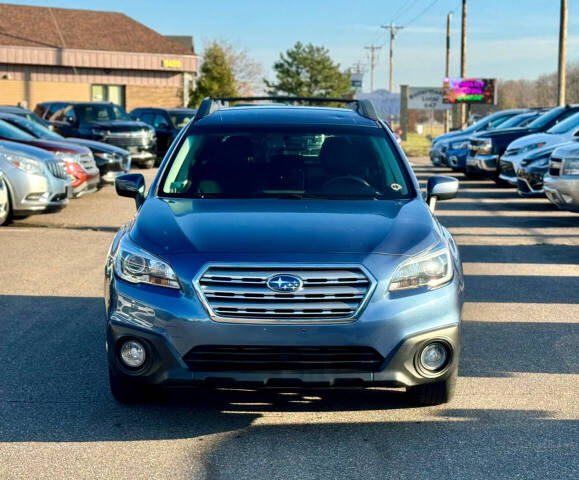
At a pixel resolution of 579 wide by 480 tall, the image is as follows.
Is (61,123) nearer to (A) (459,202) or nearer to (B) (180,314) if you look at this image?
(A) (459,202)

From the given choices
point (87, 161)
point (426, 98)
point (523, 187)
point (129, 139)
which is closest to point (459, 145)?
point (523, 187)

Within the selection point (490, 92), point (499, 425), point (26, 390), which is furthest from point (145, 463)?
point (490, 92)

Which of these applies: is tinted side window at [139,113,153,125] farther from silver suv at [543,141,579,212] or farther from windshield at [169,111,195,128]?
silver suv at [543,141,579,212]

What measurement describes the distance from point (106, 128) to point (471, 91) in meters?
35.1

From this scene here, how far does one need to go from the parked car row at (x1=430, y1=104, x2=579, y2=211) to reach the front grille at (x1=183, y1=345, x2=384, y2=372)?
933 centimetres

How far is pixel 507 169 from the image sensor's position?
20234 millimetres

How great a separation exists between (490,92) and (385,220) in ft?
177

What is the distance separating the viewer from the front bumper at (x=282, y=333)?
4.86 meters

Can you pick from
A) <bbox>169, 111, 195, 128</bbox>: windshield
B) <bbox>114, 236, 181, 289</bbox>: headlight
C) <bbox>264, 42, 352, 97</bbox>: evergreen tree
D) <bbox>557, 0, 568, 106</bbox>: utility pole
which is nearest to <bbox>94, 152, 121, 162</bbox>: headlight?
<bbox>169, 111, 195, 128</bbox>: windshield

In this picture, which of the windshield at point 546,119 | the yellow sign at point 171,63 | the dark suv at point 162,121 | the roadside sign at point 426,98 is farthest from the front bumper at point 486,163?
the roadside sign at point 426,98

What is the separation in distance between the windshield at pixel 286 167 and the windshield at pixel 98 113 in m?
21.6

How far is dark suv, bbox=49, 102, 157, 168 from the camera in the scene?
2680cm

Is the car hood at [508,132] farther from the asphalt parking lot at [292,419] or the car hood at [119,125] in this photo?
the asphalt parking lot at [292,419]

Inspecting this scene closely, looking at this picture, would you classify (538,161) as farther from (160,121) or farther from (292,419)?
(160,121)
